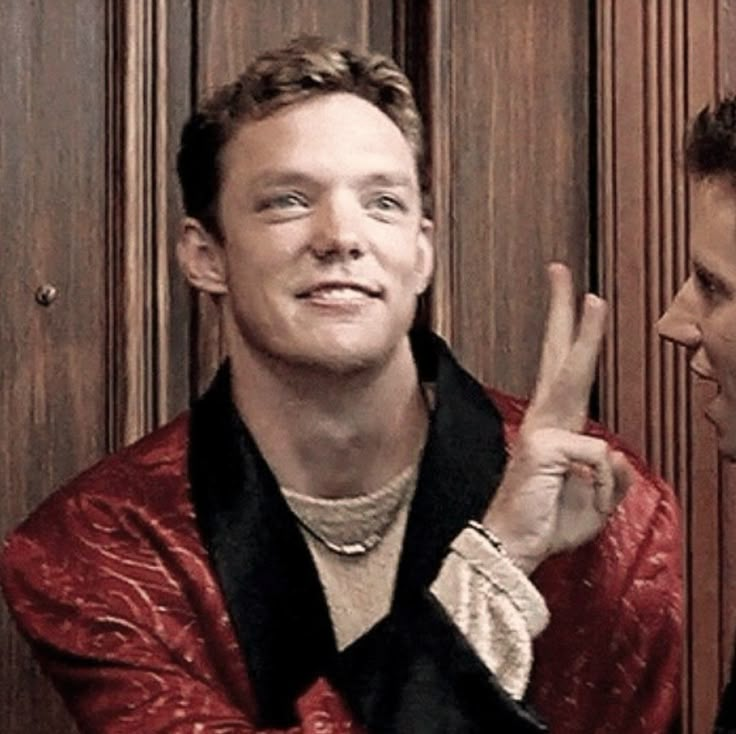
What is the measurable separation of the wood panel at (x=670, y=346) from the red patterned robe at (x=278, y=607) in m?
0.20

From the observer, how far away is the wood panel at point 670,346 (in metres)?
1.59

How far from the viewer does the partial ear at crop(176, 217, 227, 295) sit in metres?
1.39

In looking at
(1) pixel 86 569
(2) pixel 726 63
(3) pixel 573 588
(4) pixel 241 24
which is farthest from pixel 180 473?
(2) pixel 726 63

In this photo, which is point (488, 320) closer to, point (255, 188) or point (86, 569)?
point (255, 188)

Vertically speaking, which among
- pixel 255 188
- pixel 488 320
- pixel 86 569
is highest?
pixel 255 188

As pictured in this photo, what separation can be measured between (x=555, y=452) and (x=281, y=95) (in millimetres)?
278

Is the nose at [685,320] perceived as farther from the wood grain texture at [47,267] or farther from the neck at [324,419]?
the wood grain texture at [47,267]

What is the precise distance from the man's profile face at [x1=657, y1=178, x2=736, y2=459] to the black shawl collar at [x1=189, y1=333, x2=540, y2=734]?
5.6 inches

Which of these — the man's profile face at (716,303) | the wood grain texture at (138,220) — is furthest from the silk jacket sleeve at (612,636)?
the wood grain texture at (138,220)

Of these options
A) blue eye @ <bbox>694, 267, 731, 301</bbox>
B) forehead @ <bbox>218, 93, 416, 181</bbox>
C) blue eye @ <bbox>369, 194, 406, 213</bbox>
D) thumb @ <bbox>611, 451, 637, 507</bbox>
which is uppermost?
forehead @ <bbox>218, 93, 416, 181</bbox>

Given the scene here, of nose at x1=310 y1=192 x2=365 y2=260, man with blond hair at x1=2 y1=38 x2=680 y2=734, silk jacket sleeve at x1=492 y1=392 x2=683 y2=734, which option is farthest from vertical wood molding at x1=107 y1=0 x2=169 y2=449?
silk jacket sleeve at x1=492 y1=392 x2=683 y2=734

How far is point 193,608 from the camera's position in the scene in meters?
1.31

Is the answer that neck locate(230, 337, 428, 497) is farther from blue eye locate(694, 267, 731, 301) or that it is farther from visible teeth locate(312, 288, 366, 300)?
blue eye locate(694, 267, 731, 301)

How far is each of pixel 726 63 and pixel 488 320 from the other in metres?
0.24
